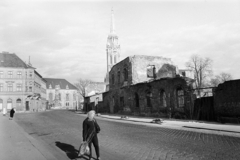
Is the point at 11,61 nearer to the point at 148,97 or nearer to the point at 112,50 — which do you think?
the point at 148,97

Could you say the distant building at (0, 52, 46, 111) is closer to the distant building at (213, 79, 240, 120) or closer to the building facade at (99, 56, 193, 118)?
the building facade at (99, 56, 193, 118)

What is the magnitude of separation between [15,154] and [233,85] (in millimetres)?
15082

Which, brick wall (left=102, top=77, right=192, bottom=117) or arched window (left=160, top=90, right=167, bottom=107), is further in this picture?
arched window (left=160, top=90, right=167, bottom=107)

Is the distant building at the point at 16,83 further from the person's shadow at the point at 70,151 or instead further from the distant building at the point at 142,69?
the person's shadow at the point at 70,151

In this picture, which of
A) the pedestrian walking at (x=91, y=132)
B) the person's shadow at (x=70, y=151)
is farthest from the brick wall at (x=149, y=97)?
the pedestrian walking at (x=91, y=132)

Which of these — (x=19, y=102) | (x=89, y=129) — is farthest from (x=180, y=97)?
(x=19, y=102)

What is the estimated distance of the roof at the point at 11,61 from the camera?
2197 inches

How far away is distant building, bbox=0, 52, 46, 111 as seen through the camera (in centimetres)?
5453

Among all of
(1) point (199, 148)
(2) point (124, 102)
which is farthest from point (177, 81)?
(1) point (199, 148)

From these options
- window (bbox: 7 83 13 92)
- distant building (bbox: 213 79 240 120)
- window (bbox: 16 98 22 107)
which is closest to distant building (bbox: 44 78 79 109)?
window (bbox: 16 98 22 107)

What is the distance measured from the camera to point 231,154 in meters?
6.75

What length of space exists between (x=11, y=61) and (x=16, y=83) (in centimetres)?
661

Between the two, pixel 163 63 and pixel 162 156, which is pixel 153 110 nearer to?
pixel 163 63

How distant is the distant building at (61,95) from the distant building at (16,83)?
3823 centimetres
